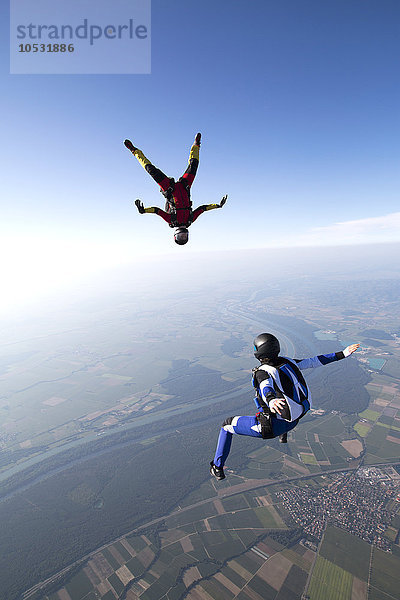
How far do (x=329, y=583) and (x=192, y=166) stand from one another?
1864 inches

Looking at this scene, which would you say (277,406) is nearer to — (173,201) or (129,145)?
(173,201)

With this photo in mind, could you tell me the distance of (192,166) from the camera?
813 cm

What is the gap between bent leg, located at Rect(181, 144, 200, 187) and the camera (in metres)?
8.00

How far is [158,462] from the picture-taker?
2206 inches

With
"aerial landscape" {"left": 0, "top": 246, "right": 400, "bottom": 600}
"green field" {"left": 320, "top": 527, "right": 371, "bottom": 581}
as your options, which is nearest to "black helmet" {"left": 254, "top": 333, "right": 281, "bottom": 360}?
"aerial landscape" {"left": 0, "top": 246, "right": 400, "bottom": 600}

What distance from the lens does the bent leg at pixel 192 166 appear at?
8.00 metres

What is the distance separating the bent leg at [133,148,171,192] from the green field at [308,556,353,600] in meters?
45.5

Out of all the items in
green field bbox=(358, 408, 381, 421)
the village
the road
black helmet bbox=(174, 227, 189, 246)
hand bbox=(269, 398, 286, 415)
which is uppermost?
black helmet bbox=(174, 227, 189, 246)

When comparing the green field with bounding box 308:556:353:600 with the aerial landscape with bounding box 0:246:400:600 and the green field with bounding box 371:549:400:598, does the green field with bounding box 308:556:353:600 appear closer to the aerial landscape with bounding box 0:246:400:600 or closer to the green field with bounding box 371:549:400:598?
the aerial landscape with bounding box 0:246:400:600

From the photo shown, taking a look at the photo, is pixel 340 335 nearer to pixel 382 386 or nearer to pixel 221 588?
pixel 382 386

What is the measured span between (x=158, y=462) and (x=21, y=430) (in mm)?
44591

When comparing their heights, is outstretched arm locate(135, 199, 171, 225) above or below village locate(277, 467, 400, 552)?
above

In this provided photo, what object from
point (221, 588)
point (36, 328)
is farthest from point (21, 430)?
point (36, 328)

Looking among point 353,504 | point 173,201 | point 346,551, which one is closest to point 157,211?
point 173,201
